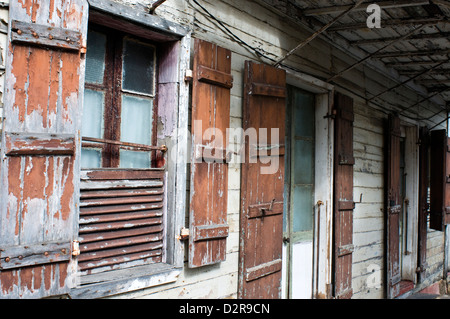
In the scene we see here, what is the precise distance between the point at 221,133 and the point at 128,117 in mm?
671

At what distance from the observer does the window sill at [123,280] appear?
216 cm

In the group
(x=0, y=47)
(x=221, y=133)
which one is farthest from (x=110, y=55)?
(x=221, y=133)

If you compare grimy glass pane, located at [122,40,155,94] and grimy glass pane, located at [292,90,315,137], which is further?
grimy glass pane, located at [292,90,315,137]

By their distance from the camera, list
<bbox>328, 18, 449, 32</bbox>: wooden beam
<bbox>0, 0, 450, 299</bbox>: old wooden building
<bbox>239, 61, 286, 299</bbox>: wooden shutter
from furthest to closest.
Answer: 1. <bbox>328, 18, 449, 32</bbox>: wooden beam
2. <bbox>239, 61, 286, 299</bbox>: wooden shutter
3. <bbox>0, 0, 450, 299</bbox>: old wooden building

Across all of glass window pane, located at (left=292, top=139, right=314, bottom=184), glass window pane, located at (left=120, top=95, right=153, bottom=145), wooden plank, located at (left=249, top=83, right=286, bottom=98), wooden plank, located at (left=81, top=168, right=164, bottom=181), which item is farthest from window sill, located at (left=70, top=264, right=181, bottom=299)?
glass window pane, located at (left=292, top=139, right=314, bottom=184)

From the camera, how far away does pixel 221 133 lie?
113 inches

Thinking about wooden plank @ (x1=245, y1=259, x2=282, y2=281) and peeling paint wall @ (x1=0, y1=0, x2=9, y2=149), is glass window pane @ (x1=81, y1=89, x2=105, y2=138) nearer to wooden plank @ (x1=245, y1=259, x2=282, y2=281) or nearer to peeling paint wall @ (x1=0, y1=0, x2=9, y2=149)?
peeling paint wall @ (x1=0, y1=0, x2=9, y2=149)

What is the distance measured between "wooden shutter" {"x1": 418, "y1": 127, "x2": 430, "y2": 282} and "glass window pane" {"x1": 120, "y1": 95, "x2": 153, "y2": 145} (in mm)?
5237

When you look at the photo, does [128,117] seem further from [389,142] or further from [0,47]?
[389,142]

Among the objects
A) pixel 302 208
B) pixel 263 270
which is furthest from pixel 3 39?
pixel 302 208

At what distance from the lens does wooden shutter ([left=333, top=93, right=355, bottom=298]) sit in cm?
422

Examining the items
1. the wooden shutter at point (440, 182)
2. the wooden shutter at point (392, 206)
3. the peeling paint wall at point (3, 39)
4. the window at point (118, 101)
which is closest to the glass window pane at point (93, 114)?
the window at point (118, 101)

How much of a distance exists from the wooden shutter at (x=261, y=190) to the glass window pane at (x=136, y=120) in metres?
0.79

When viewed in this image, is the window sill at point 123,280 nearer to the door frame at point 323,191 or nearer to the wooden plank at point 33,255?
the wooden plank at point 33,255
